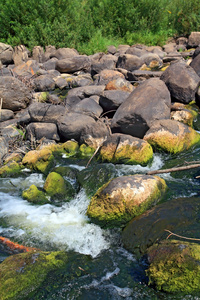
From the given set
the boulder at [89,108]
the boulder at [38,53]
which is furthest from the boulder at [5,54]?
the boulder at [89,108]

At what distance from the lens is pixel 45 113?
721cm

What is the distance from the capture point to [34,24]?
603 inches

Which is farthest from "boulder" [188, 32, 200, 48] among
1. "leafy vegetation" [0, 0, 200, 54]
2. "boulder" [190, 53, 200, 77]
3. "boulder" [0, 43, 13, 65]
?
"boulder" [0, 43, 13, 65]

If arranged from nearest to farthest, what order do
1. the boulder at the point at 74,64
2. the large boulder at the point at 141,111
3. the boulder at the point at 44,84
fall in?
the large boulder at the point at 141,111 < the boulder at the point at 44,84 < the boulder at the point at 74,64

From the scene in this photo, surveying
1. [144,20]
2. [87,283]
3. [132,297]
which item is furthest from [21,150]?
[144,20]

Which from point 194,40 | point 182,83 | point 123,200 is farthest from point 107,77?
point 194,40

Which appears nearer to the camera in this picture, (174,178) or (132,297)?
(132,297)

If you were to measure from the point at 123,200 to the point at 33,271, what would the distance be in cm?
147

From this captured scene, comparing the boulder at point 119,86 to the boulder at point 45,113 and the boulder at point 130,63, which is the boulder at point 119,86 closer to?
the boulder at point 45,113

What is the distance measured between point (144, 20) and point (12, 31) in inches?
292

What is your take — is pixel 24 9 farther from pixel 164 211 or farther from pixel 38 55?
pixel 164 211

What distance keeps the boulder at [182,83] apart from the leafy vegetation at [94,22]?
298 inches

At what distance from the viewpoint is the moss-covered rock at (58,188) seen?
4816 millimetres

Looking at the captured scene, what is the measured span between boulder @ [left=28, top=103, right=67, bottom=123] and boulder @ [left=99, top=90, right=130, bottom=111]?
3.60 ft
